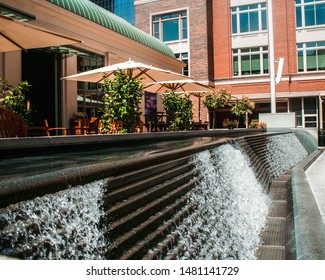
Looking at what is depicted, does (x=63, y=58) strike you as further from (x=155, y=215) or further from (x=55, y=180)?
(x=55, y=180)

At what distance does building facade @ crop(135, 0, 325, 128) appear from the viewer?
86.1 feet

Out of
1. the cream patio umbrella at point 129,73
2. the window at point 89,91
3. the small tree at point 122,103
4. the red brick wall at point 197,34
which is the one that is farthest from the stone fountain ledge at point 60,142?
the red brick wall at point 197,34

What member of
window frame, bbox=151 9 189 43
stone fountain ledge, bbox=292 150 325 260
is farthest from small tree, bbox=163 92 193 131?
window frame, bbox=151 9 189 43

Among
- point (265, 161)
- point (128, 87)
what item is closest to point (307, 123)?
point (265, 161)

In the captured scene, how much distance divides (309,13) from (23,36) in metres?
25.3

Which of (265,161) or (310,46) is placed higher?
(310,46)

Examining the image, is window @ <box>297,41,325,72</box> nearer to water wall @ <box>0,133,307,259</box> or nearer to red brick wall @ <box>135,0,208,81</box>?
red brick wall @ <box>135,0,208,81</box>

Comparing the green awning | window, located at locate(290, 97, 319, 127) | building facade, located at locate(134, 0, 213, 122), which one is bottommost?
window, located at locate(290, 97, 319, 127)

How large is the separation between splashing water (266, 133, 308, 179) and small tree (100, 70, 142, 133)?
11.7 feet

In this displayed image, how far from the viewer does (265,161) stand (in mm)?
8484

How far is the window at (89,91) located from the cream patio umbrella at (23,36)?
5.48m

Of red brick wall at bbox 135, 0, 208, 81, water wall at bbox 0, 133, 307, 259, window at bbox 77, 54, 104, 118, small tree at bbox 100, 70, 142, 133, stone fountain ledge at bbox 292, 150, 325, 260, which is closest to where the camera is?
water wall at bbox 0, 133, 307, 259

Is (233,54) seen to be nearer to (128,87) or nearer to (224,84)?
(224,84)

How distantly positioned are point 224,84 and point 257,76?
8.51 ft
